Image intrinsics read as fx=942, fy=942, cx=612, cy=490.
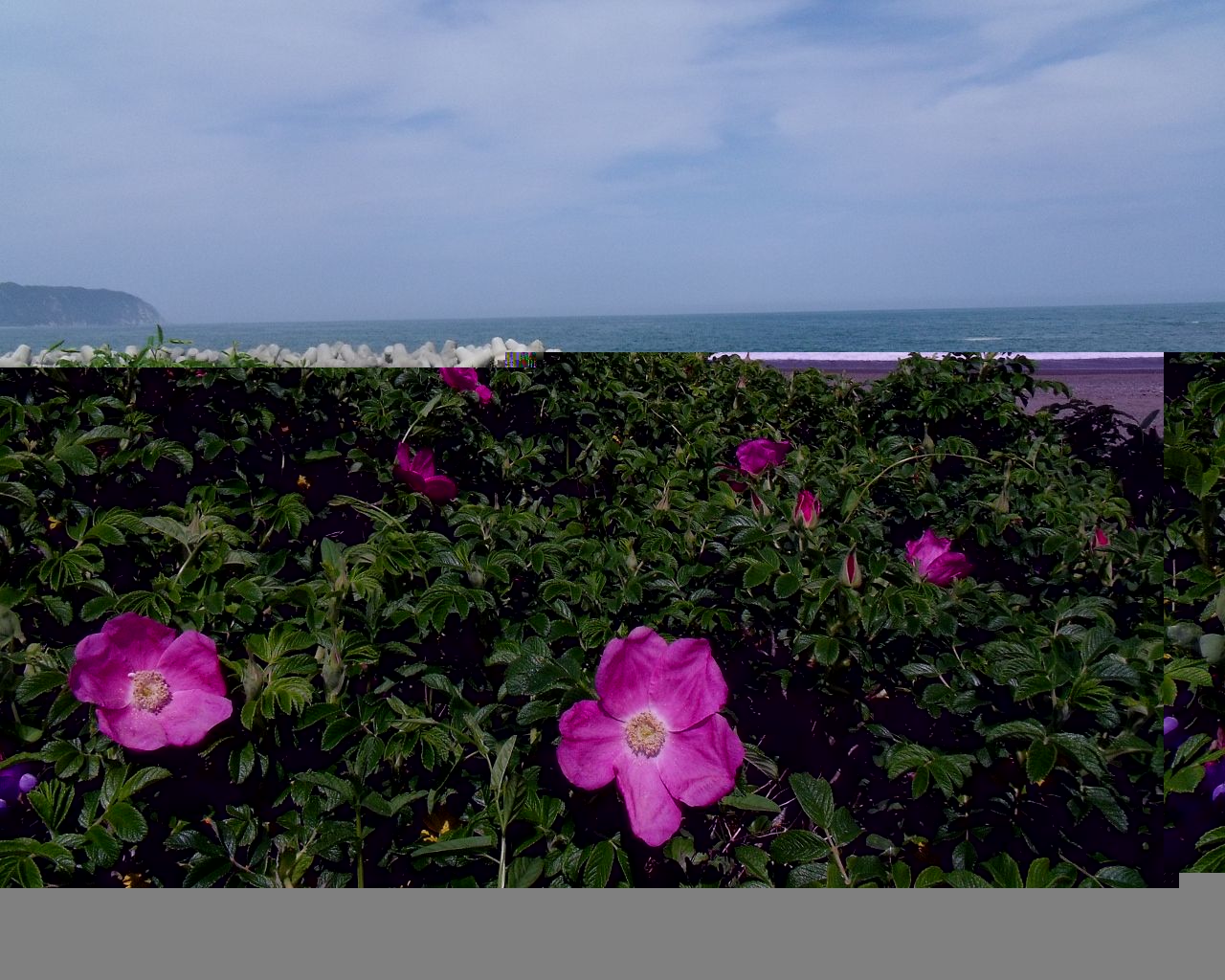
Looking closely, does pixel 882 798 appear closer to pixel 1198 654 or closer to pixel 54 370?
pixel 1198 654

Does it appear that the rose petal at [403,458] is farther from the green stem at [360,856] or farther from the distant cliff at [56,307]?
the distant cliff at [56,307]

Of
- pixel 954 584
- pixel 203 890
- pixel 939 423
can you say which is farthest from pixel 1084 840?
pixel 203 890

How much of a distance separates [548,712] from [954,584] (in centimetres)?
66

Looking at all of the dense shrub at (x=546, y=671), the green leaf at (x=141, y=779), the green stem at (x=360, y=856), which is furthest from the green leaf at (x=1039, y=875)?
the green leaf at (x=141, y=779)

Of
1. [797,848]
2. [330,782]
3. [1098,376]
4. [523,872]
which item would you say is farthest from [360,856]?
[1098,376]

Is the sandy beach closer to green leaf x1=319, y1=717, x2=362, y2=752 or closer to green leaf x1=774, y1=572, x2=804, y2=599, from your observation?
green leaf x1=774, y1=572, x2=804, y2=599

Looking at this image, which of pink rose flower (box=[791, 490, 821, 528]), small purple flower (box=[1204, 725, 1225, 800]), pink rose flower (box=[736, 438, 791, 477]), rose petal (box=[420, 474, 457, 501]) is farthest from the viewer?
pink rose flower (box=[736, 438, 791, 477])

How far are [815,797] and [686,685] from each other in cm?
22

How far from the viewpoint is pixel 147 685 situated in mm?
1224

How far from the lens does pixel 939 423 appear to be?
202 centimetres

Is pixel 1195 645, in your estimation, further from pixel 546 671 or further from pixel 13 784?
pixel 13 784

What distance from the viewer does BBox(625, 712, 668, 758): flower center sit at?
1199 mm

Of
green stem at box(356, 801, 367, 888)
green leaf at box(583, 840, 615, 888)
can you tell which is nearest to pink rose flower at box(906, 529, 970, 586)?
green leaf at box(583, 840, 615, 888)

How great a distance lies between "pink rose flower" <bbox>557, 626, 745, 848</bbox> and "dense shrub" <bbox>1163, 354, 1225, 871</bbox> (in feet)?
2.03
